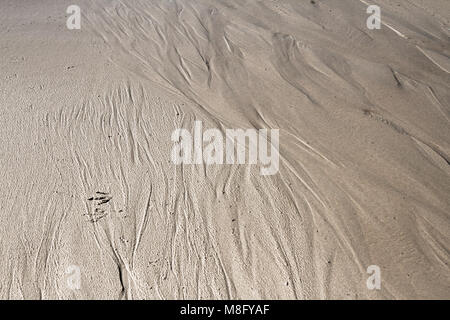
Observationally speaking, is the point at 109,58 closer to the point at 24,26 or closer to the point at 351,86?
the point at 24,26

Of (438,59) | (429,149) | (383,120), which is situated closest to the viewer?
(429,149)

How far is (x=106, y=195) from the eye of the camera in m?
4.13

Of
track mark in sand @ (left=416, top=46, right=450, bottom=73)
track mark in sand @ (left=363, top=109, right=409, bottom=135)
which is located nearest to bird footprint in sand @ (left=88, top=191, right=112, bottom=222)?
track mark in sand @ (left=363, top=109, right=409, bottom=135)

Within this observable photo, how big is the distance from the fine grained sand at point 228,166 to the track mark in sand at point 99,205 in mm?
21

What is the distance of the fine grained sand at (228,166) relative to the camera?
3.56m

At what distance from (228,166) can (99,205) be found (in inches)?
55.4

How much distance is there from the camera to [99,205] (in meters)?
4.03

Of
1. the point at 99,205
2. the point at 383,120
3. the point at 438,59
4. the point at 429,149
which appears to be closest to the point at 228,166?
the point at 99,205

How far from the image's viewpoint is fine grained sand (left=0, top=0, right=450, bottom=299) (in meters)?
3.56

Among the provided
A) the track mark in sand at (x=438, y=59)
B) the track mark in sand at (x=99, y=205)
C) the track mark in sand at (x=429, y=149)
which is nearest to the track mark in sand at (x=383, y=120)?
the track mark in sand at (x=429, y=149)

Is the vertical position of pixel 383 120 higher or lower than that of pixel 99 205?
higher

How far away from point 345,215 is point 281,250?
767 mm

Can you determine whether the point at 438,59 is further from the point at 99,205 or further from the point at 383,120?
the point at 99,205

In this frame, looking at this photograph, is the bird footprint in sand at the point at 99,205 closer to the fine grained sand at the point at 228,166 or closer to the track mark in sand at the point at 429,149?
the fine grained sand at the point at 228,166
